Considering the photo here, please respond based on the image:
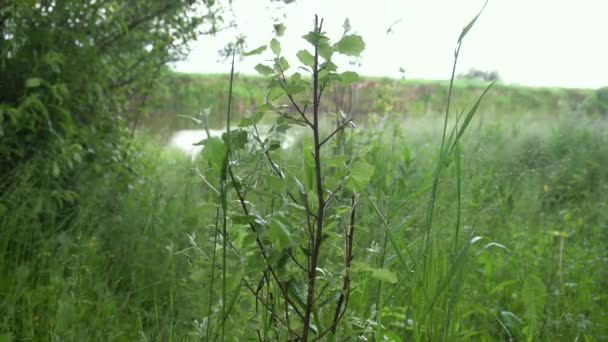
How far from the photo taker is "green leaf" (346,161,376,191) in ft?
3.33

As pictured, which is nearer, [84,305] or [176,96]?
[84,305]

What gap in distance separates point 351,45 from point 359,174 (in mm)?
240

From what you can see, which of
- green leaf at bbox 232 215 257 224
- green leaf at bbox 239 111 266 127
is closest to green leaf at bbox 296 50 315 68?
green leaf at bbox 239 111 266 127

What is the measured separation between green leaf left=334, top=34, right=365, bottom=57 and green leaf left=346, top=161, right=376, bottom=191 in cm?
21

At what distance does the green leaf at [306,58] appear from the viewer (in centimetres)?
104

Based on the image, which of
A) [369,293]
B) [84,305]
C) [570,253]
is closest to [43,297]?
[84,305]

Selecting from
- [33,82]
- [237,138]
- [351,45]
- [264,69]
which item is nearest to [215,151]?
[237,138]

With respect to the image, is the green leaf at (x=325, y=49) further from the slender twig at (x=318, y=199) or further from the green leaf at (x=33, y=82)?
the green leaf at (x=33, y=82)

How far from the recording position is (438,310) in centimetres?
152

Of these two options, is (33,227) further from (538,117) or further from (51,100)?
(538,117)

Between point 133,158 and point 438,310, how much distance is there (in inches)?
94.1

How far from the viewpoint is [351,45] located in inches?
39.7

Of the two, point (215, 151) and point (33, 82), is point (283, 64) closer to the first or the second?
point (215, 151)

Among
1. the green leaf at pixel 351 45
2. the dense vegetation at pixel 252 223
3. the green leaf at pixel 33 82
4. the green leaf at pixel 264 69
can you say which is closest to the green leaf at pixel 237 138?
the dense vegetation at pixel 252 223
